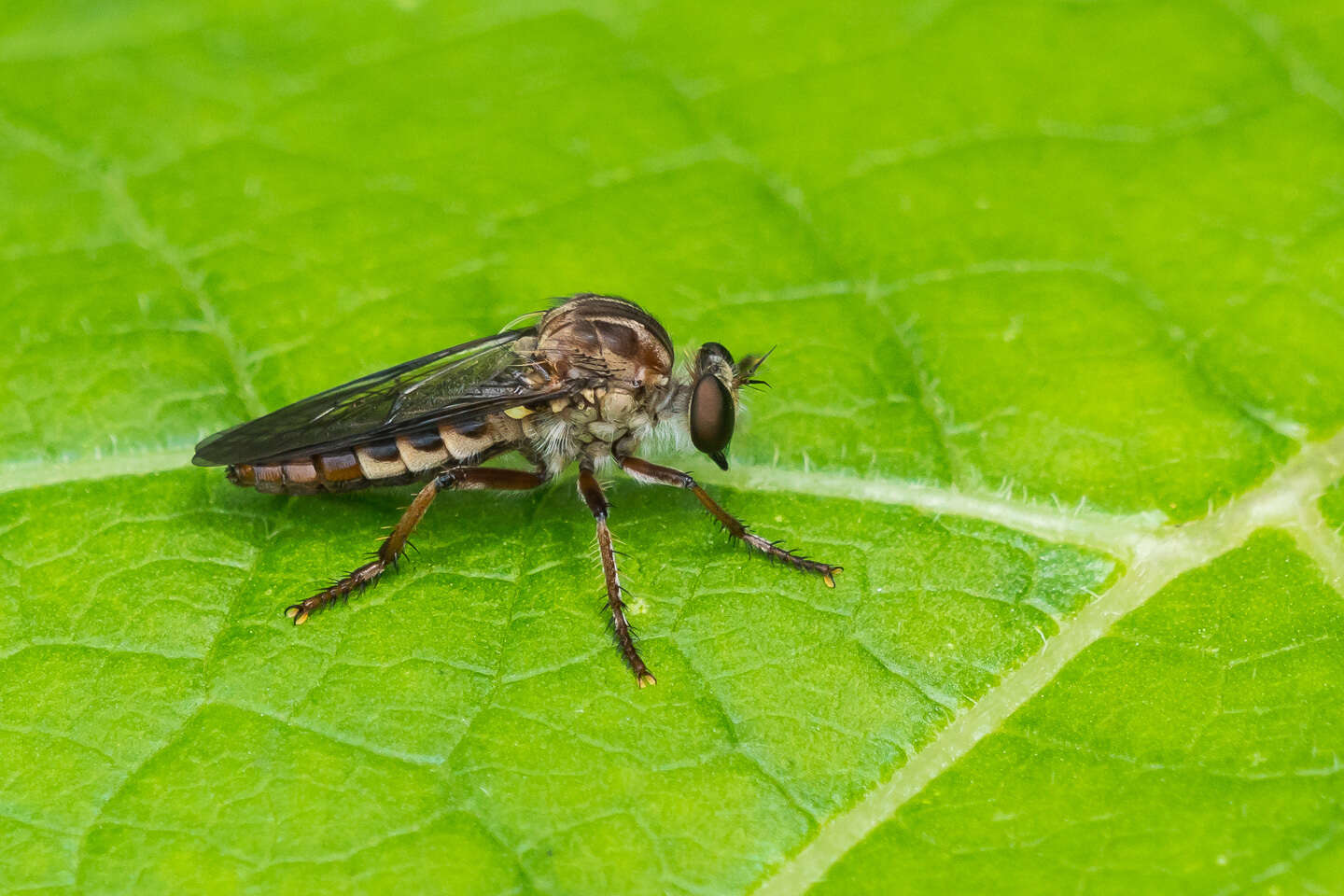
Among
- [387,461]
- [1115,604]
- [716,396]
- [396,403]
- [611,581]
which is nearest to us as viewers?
[1115,604]

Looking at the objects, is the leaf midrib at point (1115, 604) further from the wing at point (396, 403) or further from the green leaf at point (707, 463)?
the wing at point (396, 403)

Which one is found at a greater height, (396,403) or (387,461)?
(396,403)

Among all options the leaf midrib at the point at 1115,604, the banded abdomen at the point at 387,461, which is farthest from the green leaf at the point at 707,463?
the banded abdomen at the point at 387,461

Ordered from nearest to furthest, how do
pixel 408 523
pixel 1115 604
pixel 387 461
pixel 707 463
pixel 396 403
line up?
1. pixel 1115 604
2. pixel 408 523
3. pixel 396 403
4. pixel 387 461
5. pixel 707 463

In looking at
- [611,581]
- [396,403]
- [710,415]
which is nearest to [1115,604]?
[710,415]

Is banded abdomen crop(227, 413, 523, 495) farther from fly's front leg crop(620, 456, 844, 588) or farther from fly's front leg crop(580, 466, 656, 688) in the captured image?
fly's front leg crop(620, 456, 844, 588)

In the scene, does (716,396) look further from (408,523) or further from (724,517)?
(408,523)

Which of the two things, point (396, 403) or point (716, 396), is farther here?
point (396, 403)
